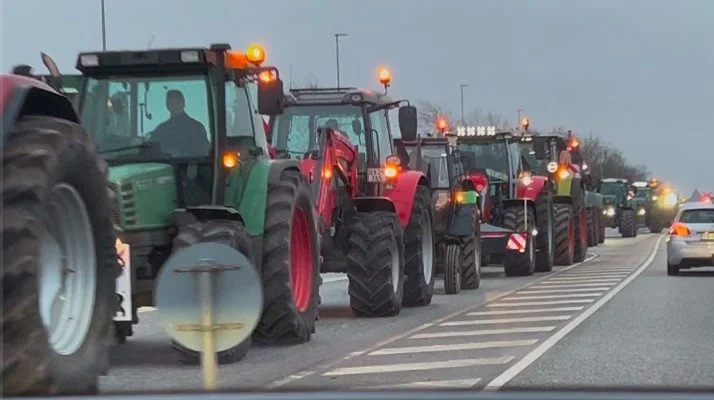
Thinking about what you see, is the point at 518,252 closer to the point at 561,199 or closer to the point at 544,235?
the point at 544,235

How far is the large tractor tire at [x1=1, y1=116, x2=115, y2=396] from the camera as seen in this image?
4109mm

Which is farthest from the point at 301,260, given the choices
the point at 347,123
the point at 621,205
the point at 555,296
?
the point at 621,205

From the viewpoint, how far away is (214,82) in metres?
9.83

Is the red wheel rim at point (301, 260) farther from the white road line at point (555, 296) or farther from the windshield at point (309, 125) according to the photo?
the white road line at point (555, 296)

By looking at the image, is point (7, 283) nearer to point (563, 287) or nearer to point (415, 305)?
point (415, 305)

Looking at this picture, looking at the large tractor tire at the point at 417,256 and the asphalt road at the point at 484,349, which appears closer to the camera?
the asphalt road at the point at 484,349

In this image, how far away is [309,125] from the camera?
46.0 feet

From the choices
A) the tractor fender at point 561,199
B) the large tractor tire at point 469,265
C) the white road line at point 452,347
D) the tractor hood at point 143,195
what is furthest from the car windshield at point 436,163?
the tractor hood at point 143,195

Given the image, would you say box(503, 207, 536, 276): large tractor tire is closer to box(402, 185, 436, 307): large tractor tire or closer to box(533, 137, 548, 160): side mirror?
box(533, 137, 548, 160): side mirror

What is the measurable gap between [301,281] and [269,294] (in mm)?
1200

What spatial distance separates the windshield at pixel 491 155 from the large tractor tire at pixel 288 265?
1277cm

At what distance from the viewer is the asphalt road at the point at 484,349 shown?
8.41 meters

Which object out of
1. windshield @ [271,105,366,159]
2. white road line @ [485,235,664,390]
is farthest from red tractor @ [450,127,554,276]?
windshield @ [271,105,366,159]

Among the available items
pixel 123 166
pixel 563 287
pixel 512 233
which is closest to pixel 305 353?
pixel 123 166
